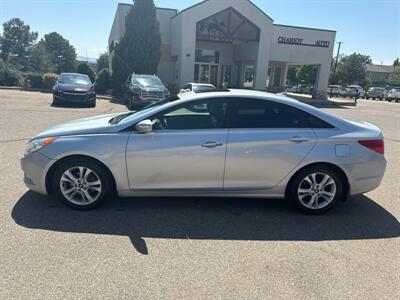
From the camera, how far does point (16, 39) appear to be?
72.4 m

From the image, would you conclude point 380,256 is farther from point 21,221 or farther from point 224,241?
point 21,221

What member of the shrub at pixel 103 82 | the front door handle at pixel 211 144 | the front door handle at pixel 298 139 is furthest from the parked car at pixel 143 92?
the front door handle at pixel 298 139

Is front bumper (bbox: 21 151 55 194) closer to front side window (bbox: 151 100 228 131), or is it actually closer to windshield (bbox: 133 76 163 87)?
front side window (bbox: 151 100 228 131)

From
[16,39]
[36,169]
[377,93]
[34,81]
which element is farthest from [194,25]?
[16,39]

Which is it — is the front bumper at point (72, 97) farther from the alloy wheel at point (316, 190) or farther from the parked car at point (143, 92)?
the alloy wheel at point (316, 190)

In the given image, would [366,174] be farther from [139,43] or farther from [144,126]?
[139,43]

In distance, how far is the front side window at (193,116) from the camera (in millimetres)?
4078

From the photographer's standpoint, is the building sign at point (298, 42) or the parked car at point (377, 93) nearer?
the building sign at point (298, 42)

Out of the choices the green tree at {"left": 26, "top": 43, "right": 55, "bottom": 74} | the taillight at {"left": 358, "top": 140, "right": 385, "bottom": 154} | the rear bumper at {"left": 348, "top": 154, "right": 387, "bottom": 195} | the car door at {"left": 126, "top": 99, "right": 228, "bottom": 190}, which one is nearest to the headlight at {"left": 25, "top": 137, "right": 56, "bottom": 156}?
the car door at {"left": 126, "top": 99, "right": 228, "bottom": 190}

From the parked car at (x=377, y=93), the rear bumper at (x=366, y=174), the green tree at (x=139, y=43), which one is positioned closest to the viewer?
the rear bumper at (x=366, y=174)

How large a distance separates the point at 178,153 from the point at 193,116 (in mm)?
562

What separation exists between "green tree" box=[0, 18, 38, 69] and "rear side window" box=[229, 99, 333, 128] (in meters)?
77.3

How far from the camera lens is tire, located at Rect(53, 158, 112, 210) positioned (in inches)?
157

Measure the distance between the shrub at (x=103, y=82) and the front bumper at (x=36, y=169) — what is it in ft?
70.7
